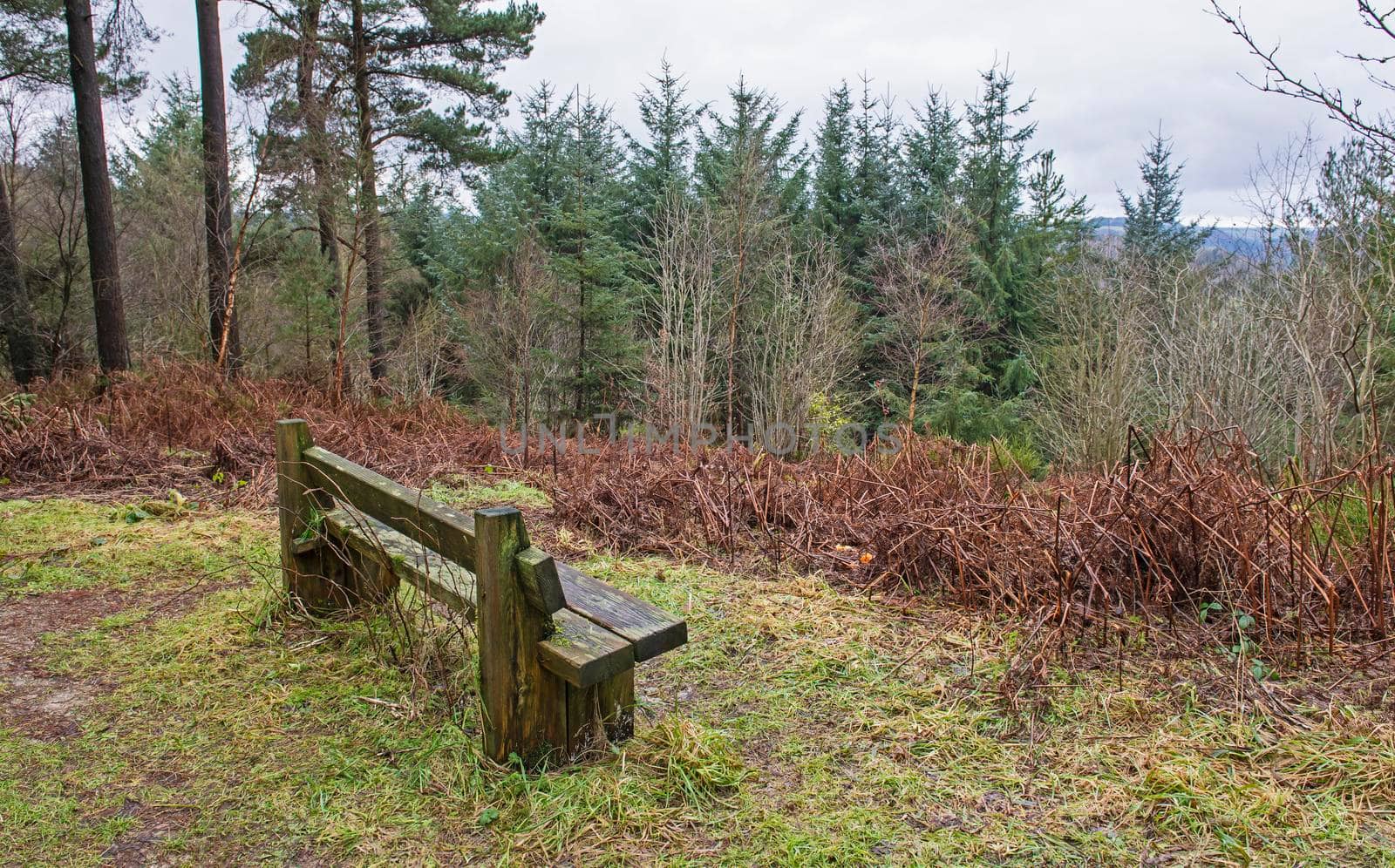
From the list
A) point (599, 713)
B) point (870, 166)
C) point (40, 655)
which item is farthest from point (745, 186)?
point (599, 713)

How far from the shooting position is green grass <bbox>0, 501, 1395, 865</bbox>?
6.17 feet

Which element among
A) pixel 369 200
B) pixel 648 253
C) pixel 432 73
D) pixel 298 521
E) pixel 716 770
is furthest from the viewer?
pixel 648 253

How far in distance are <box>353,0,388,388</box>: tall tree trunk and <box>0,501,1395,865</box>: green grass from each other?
738cm

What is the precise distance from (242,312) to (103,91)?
3969mm

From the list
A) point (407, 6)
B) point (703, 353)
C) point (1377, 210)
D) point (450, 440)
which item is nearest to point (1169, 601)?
point (450, 440)

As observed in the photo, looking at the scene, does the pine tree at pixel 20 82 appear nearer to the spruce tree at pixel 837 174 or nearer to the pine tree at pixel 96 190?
the pine tree at pixel 96 190

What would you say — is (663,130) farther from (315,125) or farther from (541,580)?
(541,580)

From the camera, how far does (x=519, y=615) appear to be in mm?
1994

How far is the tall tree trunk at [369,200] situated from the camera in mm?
9203

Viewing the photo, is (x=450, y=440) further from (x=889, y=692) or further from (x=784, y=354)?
(x=784, y=354)

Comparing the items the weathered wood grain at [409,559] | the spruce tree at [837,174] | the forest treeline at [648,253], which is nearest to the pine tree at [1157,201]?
the forest treeline at [648,253]

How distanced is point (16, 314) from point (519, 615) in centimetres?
1143

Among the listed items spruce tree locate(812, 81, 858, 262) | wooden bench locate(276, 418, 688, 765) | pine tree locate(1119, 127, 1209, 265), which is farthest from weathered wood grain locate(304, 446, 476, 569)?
pine tree locate(1119, 127, 1209, 265)

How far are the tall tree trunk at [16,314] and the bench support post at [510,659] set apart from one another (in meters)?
10.9
